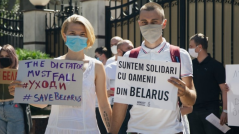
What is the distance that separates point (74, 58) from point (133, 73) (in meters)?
0.61

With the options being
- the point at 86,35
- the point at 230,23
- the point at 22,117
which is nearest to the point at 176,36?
the point at 230,23

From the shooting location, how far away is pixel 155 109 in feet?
12.0

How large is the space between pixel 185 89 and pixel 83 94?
2.86 ft

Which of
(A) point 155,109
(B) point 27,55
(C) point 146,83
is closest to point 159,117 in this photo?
(A) point 155,109

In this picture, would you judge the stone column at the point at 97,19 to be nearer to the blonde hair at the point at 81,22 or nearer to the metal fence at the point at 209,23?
the metal fence at the point at 209,23

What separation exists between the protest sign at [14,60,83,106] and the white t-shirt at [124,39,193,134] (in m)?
0.54

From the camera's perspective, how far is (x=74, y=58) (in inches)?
160

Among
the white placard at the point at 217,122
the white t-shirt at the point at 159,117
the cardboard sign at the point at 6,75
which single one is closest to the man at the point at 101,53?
the cardboard sign at the point at 6,75

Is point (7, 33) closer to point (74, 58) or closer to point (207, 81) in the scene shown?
point (207, 81)

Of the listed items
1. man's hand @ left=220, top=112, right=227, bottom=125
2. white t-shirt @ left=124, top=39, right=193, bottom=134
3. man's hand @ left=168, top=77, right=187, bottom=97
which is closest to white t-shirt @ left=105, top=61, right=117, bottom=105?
man's hand @ left=220, top=112, right=227, bottom=125

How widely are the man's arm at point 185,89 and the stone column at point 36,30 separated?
30.4 feet

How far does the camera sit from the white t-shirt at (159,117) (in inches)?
142

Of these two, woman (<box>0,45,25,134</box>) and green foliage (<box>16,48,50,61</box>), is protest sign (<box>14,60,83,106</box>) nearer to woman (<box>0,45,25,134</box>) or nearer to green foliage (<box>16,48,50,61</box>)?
woman (<box>0,45,25,134</box>)

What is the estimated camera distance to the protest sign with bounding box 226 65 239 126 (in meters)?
5.45
